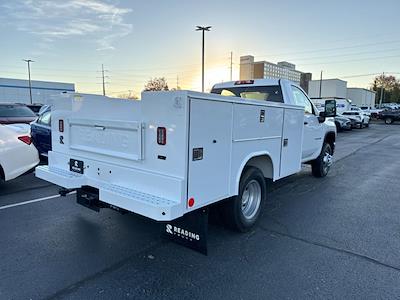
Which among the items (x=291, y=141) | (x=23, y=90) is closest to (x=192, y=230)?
(x=291, y=141)

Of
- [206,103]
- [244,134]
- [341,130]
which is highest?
[206,103]

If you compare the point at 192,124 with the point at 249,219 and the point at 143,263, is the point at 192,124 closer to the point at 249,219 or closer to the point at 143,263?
the point at 143,263

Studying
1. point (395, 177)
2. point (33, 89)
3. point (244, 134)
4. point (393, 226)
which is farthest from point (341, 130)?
point (33, 89)

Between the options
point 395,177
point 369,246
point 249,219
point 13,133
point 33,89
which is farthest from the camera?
point 33,89

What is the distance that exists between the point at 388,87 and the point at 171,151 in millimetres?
108327

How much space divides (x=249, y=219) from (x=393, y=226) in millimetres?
2233

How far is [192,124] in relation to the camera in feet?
9.75

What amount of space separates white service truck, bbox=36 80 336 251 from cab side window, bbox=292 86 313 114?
1057 mm

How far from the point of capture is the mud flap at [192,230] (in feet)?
10.7

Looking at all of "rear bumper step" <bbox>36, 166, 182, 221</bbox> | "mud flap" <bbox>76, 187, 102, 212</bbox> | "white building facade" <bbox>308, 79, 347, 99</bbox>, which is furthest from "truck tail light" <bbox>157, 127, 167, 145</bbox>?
"white building facade" <bbox>308, 79, 347, 99</bbox>

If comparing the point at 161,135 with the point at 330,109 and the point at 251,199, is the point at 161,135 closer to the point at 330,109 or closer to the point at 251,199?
the point at 251,199

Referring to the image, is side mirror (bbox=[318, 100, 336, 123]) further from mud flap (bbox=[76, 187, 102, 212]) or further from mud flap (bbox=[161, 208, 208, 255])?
mud flap (bbox=[76, 187, 102, 212])

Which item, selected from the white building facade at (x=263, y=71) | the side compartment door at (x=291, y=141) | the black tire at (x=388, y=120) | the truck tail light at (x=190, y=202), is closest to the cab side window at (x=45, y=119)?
the side compartment door at (x=291, y=141)

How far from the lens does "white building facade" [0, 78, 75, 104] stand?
2601 inches
